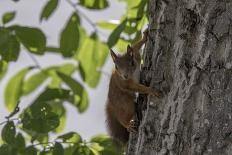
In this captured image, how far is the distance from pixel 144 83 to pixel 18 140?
52 cm

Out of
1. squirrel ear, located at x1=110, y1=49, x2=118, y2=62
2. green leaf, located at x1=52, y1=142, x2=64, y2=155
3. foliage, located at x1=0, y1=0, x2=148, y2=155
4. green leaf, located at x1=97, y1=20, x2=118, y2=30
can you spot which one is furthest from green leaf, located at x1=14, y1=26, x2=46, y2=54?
green leaf, located at x1=52, y1=142, x2=64, y2=155

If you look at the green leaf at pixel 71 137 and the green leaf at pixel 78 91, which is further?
the green leaf at pixel 78 91

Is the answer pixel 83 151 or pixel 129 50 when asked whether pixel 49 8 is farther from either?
pixel 83 151

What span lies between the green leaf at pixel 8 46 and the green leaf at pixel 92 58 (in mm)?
360

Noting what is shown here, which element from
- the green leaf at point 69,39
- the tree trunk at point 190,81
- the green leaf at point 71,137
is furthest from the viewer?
the green leaf at point 69,39

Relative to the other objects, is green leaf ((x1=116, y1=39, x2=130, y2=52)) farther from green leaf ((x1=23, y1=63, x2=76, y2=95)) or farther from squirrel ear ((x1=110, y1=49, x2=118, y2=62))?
green leaf ((x1=23, y1=63, x2=76, y2=95))

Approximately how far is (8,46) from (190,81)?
976mm

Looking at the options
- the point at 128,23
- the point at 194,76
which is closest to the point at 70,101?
the point at 128,23

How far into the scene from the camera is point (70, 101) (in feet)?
10.6

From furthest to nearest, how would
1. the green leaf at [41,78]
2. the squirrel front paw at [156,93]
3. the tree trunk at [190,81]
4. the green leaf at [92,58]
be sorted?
the green leaf at [41,78]
the green leaf at [92,58]
the squirrel front paw at [156,93]
the tree trunk at [190,81]

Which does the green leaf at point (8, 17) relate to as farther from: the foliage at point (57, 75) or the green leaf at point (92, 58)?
the green leaf at point (92, 58)

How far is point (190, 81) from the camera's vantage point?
2.15 meters

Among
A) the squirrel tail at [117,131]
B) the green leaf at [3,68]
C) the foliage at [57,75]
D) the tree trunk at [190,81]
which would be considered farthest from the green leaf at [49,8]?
the tree trunk at [190,81]

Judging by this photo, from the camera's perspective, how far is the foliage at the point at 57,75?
258 centimetres
